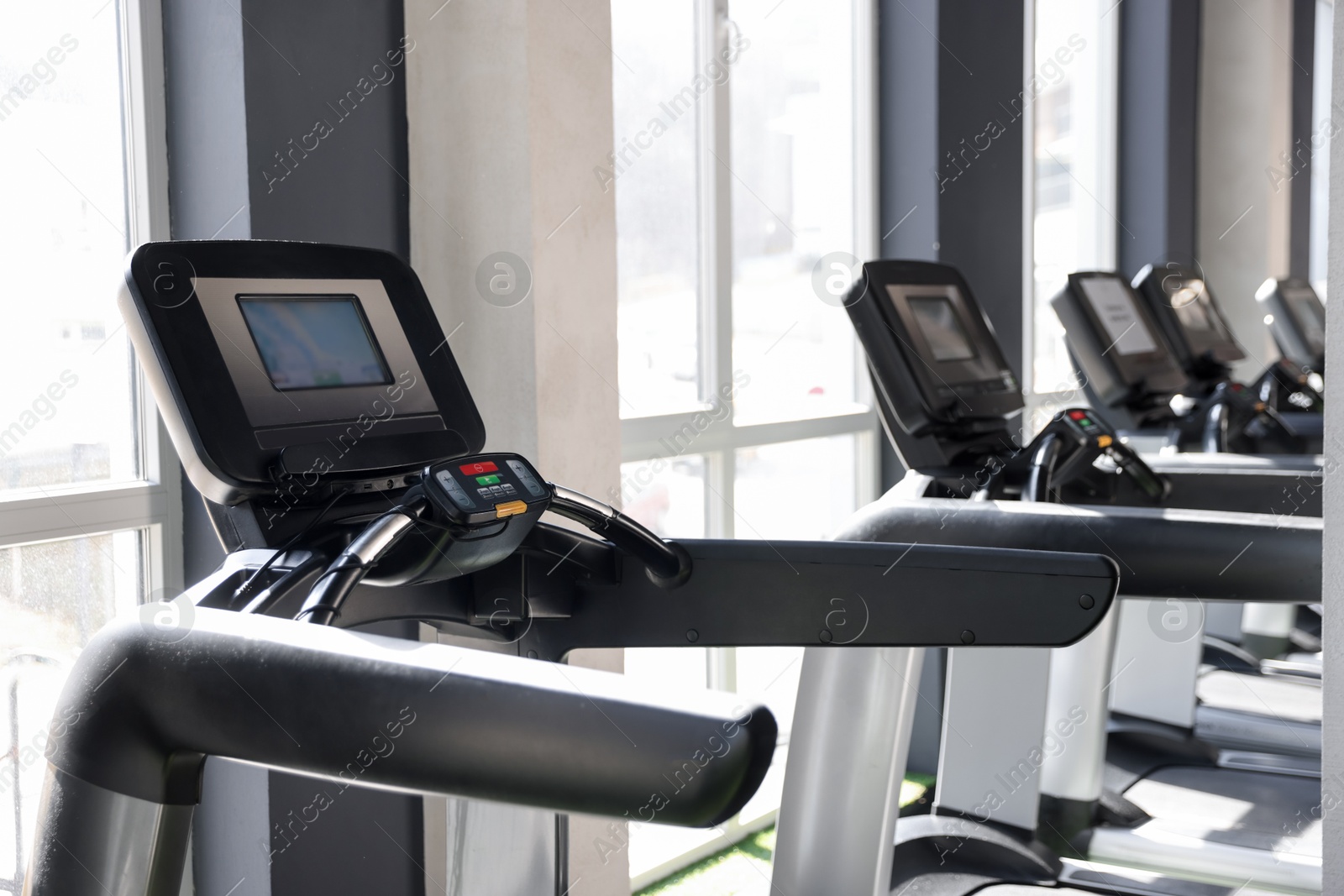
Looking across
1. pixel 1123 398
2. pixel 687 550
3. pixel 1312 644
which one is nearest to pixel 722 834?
pixel 1123 398

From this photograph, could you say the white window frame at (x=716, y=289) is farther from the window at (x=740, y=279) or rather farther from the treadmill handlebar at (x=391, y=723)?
the treadmill handlebar at (x=391, y=723)

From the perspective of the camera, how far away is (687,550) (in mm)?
1240

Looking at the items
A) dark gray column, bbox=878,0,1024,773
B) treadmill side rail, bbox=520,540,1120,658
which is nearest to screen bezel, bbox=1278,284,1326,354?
dark gray column, bbox=878,0,1024,773

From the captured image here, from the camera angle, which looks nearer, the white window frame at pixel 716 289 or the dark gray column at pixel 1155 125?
the white window frame at pixel 716 289

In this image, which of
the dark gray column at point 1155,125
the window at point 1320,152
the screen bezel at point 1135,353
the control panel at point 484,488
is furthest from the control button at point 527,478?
the window at point 1320,152

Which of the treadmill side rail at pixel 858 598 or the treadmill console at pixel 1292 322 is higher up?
the treadmill console at pixel 1292 322

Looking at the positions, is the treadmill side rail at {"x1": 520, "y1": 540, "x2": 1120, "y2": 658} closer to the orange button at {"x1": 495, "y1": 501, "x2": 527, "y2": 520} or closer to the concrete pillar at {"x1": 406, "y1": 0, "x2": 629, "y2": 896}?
the orange button at {"x1": 495, "y1": 501, "x2": 527, "y2": 520}

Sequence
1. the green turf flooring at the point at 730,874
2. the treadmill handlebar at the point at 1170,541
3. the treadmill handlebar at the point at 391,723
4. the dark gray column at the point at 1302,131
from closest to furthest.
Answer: the treadmill handlebar at the point at 391,723 → the treadmill handlebar at the point at 1170,541 → the green turf flooring at the point at 730,874 → the dark gray column at the point at 1302,131

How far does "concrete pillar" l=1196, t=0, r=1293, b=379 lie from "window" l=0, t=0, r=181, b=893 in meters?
5.42

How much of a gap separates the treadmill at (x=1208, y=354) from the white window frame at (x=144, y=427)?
8.58 feet

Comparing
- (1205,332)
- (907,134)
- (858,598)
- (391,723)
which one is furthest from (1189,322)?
(391,723)

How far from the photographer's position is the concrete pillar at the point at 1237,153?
602 centimetres

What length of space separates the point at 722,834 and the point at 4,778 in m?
1.72

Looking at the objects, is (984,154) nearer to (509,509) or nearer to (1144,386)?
(1144,386)
